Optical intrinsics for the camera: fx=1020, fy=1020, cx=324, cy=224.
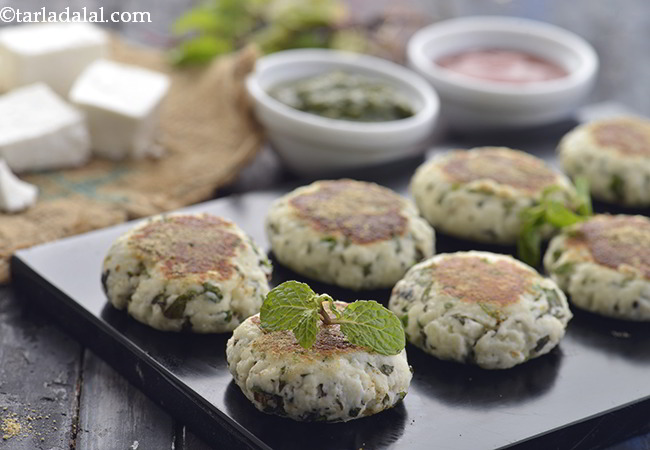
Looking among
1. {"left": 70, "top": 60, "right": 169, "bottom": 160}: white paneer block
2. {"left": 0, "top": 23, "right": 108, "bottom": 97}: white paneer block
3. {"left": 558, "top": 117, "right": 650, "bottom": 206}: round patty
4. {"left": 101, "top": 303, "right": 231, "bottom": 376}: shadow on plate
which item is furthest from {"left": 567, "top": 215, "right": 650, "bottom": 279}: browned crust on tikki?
{"left": 0, "top": 23, "right": 108, "bottom": 97}: white paneer block

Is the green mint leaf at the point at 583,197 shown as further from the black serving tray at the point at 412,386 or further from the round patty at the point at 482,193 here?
the black serving tray at the point at 412,386

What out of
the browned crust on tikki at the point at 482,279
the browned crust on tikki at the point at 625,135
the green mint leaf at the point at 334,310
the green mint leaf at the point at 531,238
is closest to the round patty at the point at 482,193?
the green mint leaf at the point at 531,238

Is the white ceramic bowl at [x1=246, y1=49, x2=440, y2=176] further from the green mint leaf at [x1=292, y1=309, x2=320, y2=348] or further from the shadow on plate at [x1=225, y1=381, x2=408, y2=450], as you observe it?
the shadow on plate at [x1=225, y1=381, x2=408, y2=450]

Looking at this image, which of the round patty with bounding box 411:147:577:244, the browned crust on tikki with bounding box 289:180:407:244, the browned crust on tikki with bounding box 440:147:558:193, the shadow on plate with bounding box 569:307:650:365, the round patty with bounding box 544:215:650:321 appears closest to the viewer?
the shadow on plate with bounding box 569:307:650:365

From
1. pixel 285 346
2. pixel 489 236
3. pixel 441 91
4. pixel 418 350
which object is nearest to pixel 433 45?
pixel 441 91

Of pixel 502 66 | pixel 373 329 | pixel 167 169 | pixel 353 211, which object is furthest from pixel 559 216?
pixel 167 169
